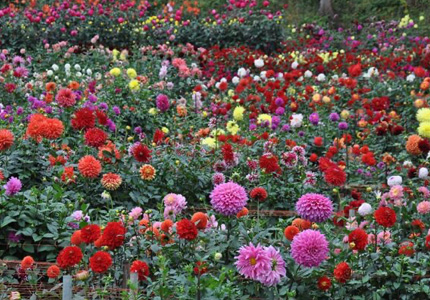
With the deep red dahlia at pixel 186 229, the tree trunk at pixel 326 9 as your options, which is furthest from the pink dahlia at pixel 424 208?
the tree trunk at pixel 326 9

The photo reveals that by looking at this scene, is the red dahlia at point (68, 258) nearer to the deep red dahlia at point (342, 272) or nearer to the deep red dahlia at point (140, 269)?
the deep red dahlia at point (140, 269)

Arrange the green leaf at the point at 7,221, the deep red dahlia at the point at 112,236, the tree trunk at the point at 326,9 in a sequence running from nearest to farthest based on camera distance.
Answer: the deep red dahlia at the point at 112,236 → the green leaf at the point at 7,221 → the tree trunk at the point at 326,9

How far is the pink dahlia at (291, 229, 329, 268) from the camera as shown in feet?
7.20

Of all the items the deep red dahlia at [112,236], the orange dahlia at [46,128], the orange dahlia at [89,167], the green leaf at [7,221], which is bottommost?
the green leaf at [7,221]

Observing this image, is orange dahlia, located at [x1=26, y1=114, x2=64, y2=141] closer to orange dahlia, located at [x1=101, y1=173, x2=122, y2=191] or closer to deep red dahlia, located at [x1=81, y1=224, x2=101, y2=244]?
orange dahlia, located at [x1=101, y1=173, x2=122, y2=191]

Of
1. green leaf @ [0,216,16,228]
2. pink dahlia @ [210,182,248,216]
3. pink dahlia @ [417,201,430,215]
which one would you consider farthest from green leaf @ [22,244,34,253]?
pink dahlia @ [417,201,430,215]

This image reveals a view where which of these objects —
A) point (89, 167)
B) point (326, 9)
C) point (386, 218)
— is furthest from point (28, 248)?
point (326, 9)

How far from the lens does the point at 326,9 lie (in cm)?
1580

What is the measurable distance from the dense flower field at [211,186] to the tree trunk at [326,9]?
23.4ft

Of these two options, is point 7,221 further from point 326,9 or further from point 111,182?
point 326,9

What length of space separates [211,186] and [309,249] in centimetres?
214

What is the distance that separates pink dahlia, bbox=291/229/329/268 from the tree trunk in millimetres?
14172

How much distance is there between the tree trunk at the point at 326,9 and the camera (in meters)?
15.8

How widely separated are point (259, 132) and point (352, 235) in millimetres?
2936
